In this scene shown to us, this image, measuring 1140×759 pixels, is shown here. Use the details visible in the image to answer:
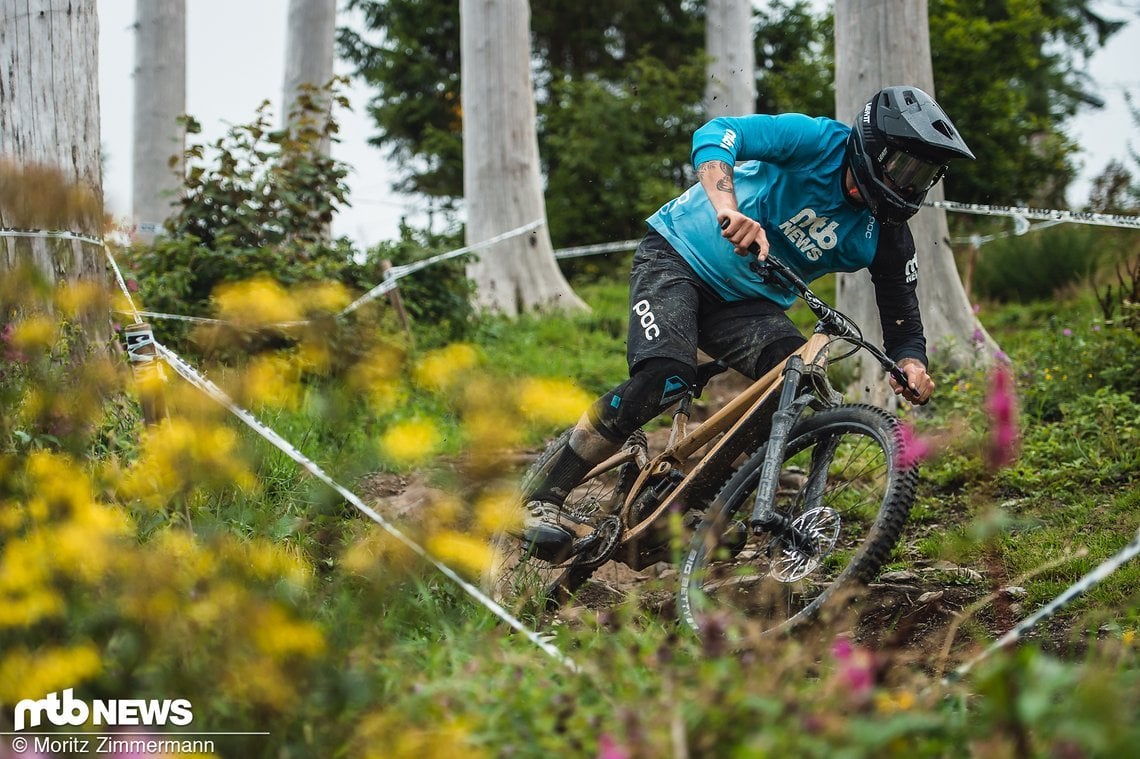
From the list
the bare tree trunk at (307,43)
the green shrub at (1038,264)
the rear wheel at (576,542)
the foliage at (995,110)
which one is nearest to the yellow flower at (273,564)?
the rear wheel at (576,542)

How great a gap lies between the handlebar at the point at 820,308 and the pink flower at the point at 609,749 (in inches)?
81.5

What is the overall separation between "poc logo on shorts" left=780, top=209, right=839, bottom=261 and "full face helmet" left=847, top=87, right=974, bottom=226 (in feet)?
0.67

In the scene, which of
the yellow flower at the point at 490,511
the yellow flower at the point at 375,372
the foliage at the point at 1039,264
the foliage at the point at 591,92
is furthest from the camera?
A: the foliage at the point at 591,92

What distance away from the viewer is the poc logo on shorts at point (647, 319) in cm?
411

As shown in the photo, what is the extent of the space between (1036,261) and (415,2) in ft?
46.5

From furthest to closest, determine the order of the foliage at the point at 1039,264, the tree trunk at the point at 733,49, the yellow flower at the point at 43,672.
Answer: the tree trunk at the point at 733,49 < the foliage at the point at 1039,264 < the yellow flower at the point at 43,672

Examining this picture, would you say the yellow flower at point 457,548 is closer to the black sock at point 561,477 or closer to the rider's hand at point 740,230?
the black sock at point 561,477

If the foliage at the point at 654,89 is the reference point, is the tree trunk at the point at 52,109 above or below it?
below

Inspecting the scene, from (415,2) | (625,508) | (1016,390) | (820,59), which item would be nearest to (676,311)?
(625,508)

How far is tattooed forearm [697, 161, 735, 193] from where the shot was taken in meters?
3.86

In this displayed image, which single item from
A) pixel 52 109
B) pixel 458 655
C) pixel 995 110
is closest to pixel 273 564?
pixel 458 655

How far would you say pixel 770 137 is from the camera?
405 centimetres

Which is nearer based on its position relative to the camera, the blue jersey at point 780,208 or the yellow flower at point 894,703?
the yellow flower at point 894,703

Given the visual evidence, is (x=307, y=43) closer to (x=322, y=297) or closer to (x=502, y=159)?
(x=502, y=159)
